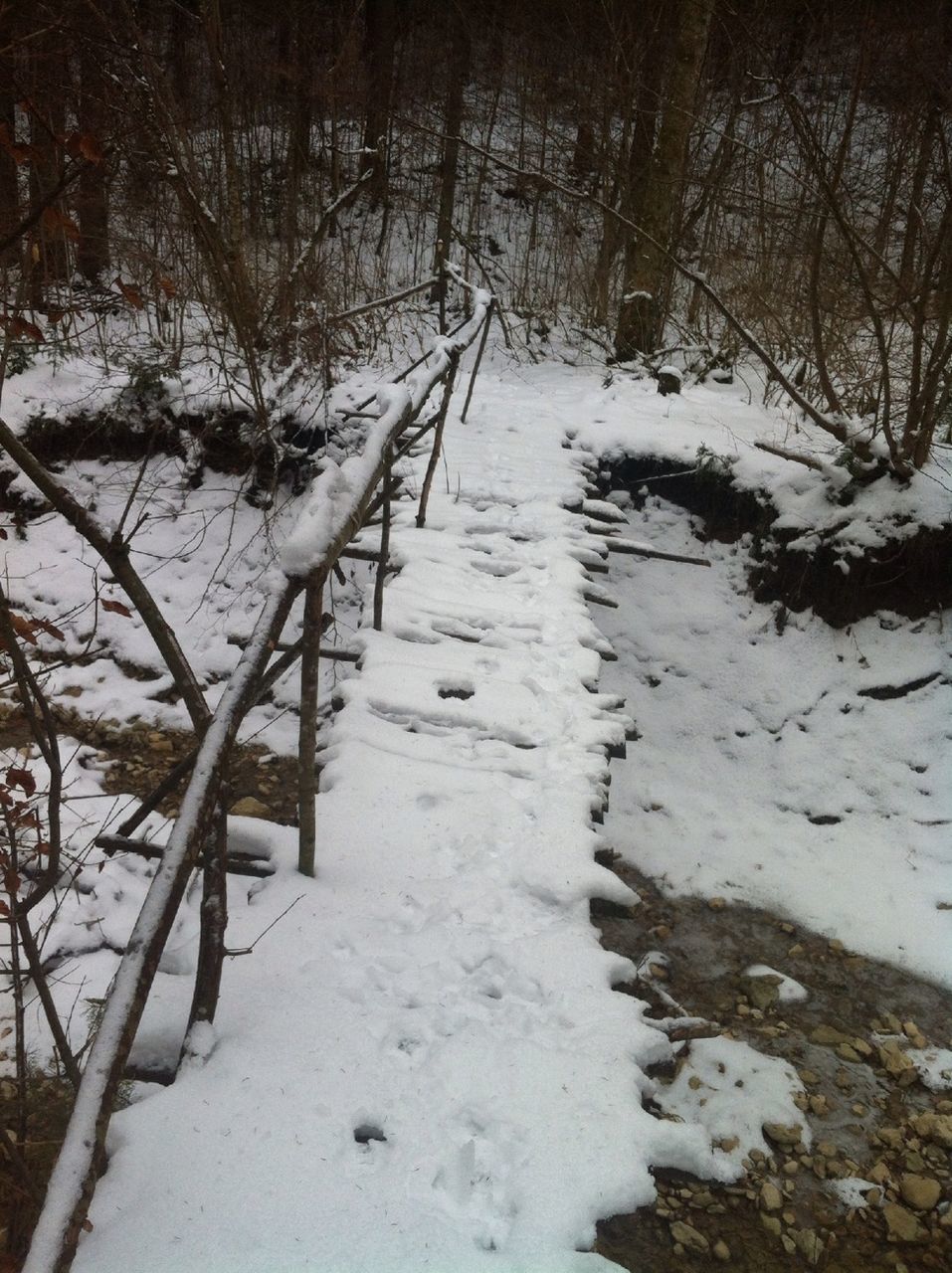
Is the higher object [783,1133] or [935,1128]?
[783,1133]

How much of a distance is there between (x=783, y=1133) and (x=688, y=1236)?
891 mm

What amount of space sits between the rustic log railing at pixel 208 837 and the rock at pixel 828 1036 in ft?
7.37

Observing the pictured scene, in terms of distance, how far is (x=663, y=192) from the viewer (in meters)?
8.37

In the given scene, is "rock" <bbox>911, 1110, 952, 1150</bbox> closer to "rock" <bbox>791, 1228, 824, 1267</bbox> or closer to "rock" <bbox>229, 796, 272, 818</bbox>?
"rock" <bbox>791, 1228, 824, 1267</bbox>

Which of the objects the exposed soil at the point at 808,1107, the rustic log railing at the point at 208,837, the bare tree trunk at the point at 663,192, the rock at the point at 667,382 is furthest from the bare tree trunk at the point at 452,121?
the rustic log railing at the point at 208,837

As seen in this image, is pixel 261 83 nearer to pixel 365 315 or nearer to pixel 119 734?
pixel 365 315

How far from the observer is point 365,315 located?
900cm

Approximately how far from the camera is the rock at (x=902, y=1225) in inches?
93.2

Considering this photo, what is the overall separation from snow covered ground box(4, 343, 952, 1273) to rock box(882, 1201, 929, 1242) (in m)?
0.41

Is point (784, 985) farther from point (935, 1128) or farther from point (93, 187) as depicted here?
point (93, 187)

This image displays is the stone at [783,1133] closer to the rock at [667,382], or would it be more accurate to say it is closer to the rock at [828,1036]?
the rock at [828,1036]

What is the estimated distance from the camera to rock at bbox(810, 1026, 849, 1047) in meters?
3.29

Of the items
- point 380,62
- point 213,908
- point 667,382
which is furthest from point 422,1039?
point 380,62

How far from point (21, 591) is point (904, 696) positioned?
6.39 m
